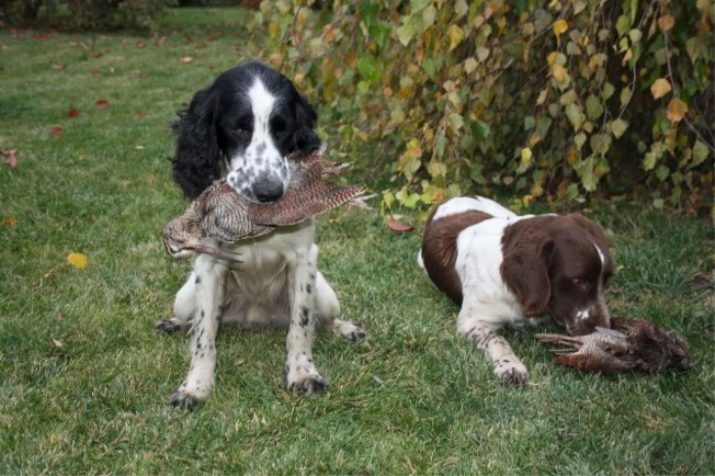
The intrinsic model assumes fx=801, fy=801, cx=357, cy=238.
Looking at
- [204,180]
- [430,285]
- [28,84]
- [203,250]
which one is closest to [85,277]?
[204,180]

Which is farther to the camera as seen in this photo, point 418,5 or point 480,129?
point 480,129

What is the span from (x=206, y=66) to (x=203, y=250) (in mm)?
10277

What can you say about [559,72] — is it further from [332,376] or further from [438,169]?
[332,376]

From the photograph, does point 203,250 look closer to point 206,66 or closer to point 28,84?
point 28,84

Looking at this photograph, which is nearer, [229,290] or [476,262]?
[229,290]

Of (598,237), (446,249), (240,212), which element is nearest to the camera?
(240,212)

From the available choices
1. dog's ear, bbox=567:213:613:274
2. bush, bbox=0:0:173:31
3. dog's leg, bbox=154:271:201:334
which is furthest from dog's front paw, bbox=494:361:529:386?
bush, bbox=0:0:173:31

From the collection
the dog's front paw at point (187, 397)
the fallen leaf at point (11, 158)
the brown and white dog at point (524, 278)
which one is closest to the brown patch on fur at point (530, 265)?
the brown and white dog at point (524, 278)

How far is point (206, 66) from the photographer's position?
1261 cm

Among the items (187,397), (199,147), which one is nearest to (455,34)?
(199,147)

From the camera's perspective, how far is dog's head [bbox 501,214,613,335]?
130 inches

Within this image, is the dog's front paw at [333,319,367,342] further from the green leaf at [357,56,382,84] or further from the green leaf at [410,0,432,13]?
the green leaf at [410,0,432,13]

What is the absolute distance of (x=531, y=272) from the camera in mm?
3342

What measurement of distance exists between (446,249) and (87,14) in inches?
584
